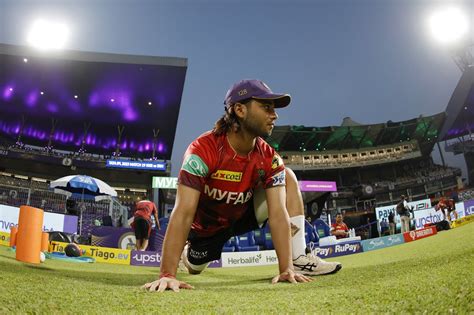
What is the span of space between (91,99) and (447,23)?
44.2m

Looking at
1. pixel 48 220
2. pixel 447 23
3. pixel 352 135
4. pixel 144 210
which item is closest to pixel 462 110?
pixel 447 23

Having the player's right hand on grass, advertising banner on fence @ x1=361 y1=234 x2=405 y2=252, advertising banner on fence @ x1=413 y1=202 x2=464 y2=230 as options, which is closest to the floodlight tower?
advertising banner on fence @ x1=413 y1=202 x2=464 y2=230

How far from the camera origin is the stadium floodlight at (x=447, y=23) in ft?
136

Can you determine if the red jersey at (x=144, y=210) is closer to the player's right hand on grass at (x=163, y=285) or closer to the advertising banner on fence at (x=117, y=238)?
the advertising banner on fence at (x=117, y=238)

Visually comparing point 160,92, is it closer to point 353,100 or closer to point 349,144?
point 349,144

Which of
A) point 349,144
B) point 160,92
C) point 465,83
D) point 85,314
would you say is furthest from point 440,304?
point 465,83

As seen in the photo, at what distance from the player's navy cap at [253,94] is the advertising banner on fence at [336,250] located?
11.8m

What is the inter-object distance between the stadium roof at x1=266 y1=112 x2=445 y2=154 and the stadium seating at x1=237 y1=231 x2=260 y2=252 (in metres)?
37.2

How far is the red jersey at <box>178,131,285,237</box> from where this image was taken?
8.80ft

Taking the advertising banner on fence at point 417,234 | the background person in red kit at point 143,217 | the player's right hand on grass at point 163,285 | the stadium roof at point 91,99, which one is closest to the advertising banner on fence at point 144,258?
the background person in red kit at point 143,217

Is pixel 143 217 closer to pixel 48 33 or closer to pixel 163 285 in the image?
pixel 163 285

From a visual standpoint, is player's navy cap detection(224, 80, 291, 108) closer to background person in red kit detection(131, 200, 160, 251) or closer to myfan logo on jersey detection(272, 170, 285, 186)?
myfan logo on jersey detection(272, 170, 285, 186)

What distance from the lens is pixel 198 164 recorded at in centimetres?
266

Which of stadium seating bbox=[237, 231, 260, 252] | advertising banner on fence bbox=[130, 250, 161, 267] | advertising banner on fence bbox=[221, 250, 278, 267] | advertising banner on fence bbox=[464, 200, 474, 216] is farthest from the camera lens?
advertising banner on fence bbox=[464, 200, 474, 216]
